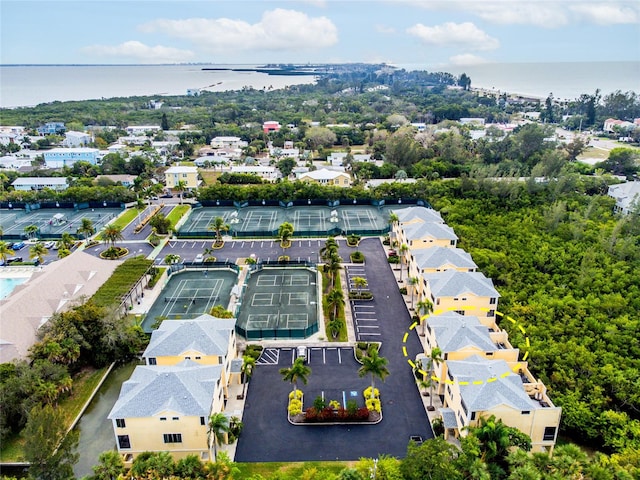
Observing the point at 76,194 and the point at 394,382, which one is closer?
the point at 394,382

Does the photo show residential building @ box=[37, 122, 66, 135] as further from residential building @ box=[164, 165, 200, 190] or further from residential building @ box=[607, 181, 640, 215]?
residential building @ box=[607, 181, 640, 215]

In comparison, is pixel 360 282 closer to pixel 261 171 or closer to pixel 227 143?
pixel 261 171

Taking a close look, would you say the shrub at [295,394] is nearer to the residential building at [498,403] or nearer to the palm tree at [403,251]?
the residential building at [498,403]

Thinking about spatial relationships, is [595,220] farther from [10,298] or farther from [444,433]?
[10,298]

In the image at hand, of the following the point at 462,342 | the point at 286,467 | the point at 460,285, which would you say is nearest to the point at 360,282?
the point at 460,285

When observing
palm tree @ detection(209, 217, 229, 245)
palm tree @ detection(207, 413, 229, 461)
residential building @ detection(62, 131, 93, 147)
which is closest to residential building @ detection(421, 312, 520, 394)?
palm tree @ detection(207, 413, 229, 461)

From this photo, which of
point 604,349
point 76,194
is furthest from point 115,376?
point 76,194
